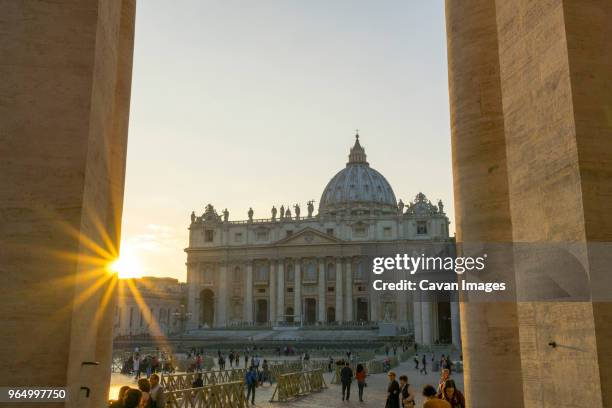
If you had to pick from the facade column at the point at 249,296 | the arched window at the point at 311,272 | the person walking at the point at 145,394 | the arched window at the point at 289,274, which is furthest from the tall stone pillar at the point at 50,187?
the facade column at the point at 249,296

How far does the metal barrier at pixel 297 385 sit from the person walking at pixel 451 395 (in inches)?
371

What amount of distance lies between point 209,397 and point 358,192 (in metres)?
85.1

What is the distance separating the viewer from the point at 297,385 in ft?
57.9

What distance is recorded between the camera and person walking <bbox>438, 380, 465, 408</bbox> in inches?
305

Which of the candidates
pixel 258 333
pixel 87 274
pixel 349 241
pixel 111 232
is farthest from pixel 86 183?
pixel 349 241

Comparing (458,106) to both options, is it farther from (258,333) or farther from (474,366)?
(258,333)

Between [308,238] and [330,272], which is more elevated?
[308,238]

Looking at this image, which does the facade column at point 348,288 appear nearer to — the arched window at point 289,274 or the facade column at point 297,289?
the facade column at point 297,289

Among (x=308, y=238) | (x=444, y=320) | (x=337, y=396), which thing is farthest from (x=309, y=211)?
(x=337, y=396)

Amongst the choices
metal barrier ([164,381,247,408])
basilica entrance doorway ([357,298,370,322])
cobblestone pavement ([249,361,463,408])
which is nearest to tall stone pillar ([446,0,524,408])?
cobblestone pavement ([249,361,463,408])

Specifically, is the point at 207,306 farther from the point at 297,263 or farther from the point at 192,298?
the point at 297,263

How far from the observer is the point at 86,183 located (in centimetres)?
570

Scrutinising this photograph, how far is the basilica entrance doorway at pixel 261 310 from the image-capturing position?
78531mm

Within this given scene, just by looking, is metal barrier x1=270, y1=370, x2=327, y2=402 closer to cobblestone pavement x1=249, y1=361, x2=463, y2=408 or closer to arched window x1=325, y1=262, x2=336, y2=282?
cobblestone pavement x1=249, y1=361, x2=463, y2=408
